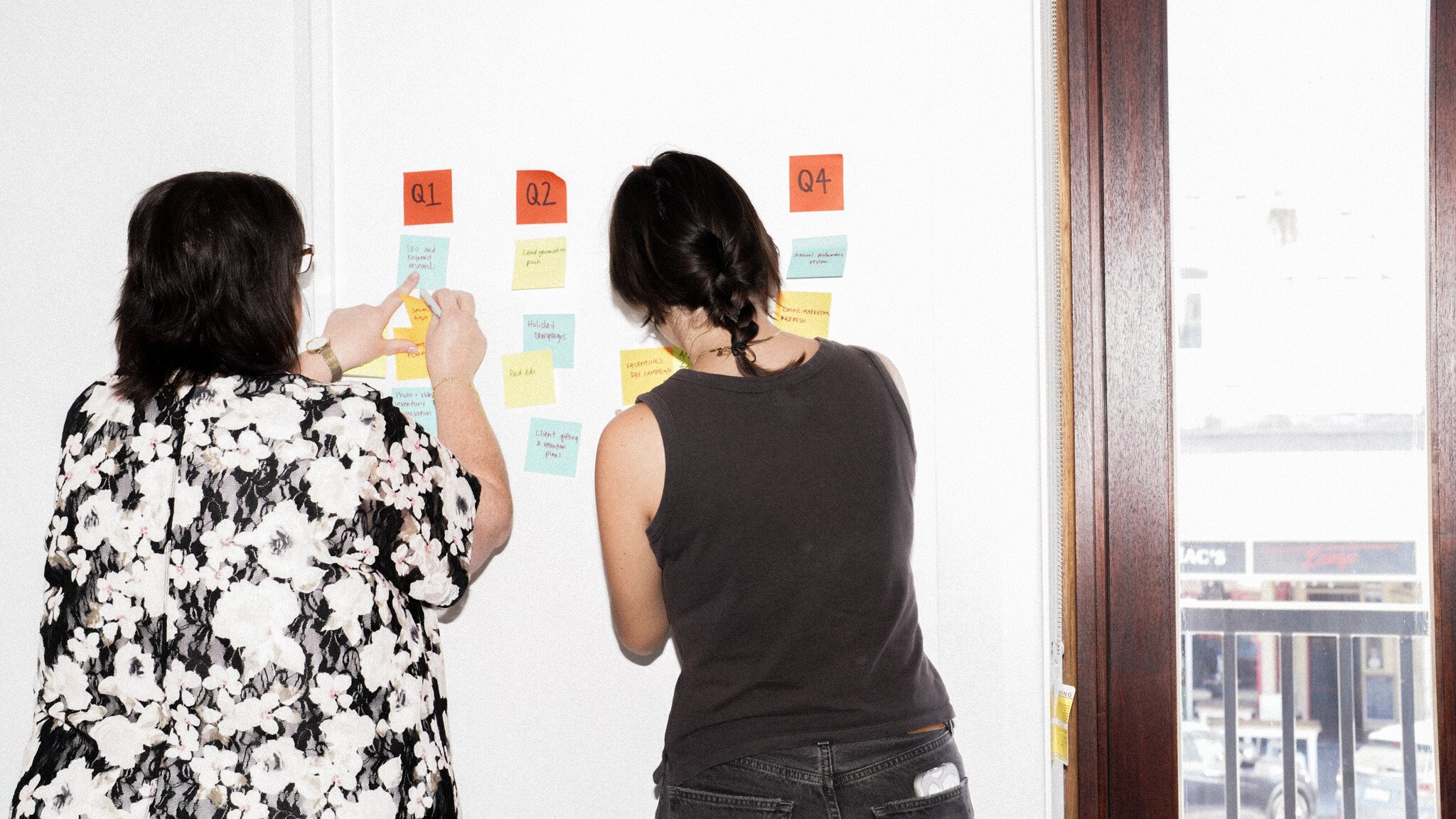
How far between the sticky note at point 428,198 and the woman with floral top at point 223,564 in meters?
0.55

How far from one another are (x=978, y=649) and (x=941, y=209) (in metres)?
0.68

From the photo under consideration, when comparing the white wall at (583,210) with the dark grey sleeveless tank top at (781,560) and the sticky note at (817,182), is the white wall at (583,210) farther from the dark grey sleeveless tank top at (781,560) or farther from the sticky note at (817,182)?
the dark grey sleeveless tank top at (781,560)

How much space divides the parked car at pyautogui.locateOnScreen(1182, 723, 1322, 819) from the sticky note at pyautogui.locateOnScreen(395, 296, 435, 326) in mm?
1465

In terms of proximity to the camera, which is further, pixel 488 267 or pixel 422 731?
pixel 488 267

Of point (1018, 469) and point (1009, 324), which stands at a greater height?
point (1009, 324)

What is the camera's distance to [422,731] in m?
1.15

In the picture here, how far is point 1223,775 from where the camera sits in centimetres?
168

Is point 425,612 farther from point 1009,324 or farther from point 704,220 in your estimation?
point 1009,324

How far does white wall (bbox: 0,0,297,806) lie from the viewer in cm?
172

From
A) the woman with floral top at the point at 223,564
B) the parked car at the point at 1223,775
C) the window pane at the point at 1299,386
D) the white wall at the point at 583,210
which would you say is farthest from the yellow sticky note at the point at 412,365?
the parked car at the point at 1223,775

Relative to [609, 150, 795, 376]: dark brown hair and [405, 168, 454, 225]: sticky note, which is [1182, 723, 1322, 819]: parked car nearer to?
[609, 150, 795, 376]: dark brown hair

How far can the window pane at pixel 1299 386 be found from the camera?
5.41 ft

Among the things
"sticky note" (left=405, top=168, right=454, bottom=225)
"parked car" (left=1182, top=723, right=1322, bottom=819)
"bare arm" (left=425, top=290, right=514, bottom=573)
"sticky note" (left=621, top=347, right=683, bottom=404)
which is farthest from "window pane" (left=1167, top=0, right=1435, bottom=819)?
"sticky note" (left=405, top=168, right=454, bottom=225)

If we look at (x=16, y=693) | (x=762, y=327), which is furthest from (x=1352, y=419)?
(x=16, y=693)
